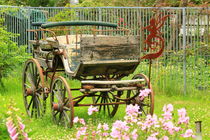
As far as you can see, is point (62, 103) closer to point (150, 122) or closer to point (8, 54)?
point (150, 122)

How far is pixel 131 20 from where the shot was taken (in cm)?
1295

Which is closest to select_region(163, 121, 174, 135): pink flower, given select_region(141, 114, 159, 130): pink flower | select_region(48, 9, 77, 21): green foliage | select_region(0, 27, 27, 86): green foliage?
select_region(141, 114, 159, 130): pink flower

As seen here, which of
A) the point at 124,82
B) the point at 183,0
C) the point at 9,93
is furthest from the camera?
the point at 183,0

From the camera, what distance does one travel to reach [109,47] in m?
7.73

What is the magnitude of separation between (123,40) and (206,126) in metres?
2.01

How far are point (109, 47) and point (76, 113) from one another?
199 centimetres

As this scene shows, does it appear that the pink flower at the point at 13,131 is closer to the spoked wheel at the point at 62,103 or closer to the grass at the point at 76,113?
the grass at the point at 76,113

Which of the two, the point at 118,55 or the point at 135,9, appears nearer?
the point at 118,55

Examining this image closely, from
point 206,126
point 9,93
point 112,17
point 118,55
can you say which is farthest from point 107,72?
point 112,17

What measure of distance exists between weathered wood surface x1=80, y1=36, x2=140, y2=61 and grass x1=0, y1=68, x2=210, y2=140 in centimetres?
103

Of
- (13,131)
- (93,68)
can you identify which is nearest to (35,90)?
(93,68)

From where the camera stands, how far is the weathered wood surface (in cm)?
749

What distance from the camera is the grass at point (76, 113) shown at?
24.1 feet

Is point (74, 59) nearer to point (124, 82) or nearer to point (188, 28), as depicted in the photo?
point (124, 82)
